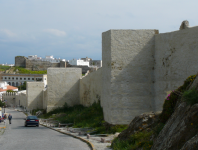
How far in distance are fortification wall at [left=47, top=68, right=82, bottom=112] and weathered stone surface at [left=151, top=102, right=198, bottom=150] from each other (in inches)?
816

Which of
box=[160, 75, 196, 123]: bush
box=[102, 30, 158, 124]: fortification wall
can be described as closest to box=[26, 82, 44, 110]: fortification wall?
box=[102, 30, 158, 124]: fortification wall

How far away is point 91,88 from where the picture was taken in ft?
73.4

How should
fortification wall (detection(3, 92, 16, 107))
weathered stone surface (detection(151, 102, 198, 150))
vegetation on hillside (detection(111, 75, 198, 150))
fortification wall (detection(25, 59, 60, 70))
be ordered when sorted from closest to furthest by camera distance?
weathered stone surface (detection(151, 102, 198, 150)) < vegetation on hillside (detection(111, 75, 198, 150)) < fortification wall (detection(3, 92, 16, 107)) < fortification wall (detection(25, 59, 60, 70))

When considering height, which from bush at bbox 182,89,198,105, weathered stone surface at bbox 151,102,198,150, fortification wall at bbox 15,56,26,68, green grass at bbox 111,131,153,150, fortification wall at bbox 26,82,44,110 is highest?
fortification wall at bbox 15,56,26,68

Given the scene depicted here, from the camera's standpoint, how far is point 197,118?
19.0 feet

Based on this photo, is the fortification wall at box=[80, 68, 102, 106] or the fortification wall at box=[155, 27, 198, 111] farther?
the fortification wall at box=[80, 68, 102, 106]

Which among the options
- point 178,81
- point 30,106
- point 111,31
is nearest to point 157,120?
point 178,81

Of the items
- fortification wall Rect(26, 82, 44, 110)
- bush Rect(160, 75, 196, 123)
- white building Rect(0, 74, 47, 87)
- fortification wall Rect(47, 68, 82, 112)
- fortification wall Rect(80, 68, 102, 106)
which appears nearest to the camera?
A: bush Rect(160, 75, 196, 123)

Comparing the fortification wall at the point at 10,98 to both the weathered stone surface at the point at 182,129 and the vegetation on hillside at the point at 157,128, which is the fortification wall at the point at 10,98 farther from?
the weathered stone surface at the point at 182,129

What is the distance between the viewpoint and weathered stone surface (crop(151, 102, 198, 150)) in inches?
228

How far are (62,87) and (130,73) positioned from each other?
48.0 feet

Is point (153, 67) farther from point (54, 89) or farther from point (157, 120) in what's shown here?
point (54, 89)

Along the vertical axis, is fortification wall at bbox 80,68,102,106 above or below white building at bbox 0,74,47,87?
above

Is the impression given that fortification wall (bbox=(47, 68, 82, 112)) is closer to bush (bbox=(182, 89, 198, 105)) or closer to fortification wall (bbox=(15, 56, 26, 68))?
bush (bbox=(182, 89, 198, 105))
